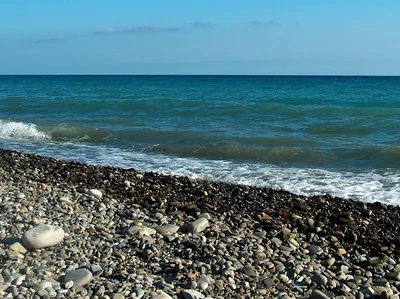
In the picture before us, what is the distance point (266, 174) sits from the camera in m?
10.8

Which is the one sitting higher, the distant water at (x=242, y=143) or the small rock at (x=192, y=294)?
the small rock at (x=192, y=294)

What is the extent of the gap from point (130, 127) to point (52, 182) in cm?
1070

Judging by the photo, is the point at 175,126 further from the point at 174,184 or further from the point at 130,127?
the point at 174,184

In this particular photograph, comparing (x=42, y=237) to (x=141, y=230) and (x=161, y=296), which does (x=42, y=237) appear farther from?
(x=161, y=296)

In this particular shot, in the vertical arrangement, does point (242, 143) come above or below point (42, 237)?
below

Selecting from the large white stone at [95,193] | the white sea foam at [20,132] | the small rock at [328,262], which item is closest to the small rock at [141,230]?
the large white stone at [95,193]

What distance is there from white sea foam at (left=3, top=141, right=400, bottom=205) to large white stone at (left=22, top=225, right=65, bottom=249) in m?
4.92

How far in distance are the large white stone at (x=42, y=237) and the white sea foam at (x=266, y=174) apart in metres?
Result: 4.92

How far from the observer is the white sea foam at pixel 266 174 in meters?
9.45

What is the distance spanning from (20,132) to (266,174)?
400 inches

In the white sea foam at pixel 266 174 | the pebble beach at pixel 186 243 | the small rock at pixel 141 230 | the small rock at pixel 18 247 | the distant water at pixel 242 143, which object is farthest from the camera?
the distant water at pixel 242 143

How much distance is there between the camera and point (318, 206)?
25.4 ft

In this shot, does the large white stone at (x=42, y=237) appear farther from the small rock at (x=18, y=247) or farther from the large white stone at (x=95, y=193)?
the large white stone at (x=95, y=193)

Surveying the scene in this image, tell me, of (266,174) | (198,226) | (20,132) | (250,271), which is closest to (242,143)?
(266,174)
